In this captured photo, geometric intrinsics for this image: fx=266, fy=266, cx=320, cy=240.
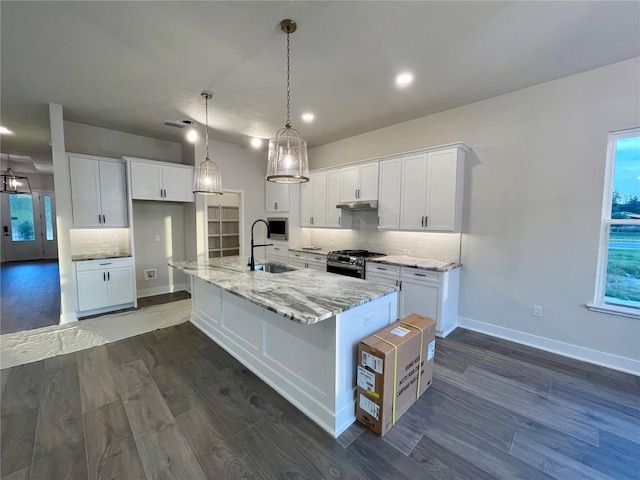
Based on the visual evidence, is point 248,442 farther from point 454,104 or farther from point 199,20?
point 454,104

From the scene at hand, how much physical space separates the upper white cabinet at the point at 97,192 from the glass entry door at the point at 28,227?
288 inches

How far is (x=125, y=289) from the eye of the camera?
171 inches

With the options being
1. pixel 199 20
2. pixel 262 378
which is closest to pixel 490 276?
pixel 262 378

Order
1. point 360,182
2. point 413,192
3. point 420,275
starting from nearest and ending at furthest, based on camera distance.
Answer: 1. point 420,275
2. point 413,192
3. point 360,182

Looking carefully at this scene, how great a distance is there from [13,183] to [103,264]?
231 inches

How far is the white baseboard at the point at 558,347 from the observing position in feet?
8.58

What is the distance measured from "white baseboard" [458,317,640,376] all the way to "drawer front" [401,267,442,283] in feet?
2.82

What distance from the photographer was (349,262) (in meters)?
4.12

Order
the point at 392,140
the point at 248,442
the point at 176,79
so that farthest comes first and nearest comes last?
1. the point at 392,140
2. the point at 176,79
3. the point at 248,442

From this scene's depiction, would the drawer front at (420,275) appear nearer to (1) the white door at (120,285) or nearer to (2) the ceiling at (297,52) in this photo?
(2) the ceiling at (297,52)

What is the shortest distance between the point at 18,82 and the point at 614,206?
648 centimetres

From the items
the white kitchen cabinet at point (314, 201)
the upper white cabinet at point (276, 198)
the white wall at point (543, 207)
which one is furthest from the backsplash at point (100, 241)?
the white wall at point (543, 207)

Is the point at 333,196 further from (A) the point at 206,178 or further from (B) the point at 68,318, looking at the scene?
(B) the point at 68,318

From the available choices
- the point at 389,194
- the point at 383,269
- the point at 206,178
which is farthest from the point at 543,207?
the point at 206,178
